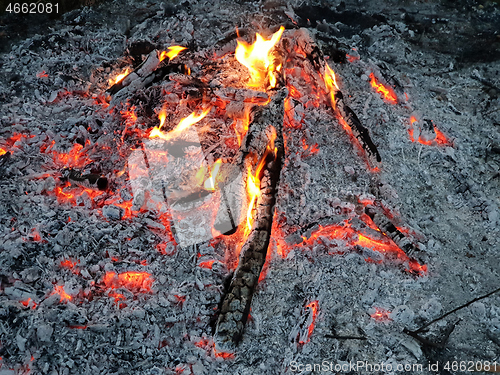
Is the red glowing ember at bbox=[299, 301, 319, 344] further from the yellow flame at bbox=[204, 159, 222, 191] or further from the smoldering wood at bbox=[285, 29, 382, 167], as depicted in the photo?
the smoldering wood at bbox=[285, 29, 382, 167]

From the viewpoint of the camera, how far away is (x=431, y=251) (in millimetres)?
5086

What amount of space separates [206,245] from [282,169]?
5.66 ft

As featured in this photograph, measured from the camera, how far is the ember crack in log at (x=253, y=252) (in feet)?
13.4

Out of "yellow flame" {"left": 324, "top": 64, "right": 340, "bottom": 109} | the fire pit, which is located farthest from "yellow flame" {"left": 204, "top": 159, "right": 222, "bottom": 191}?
"yellow flame" {"left": 324, "top": 64, "right": 340, "bottom": 109}

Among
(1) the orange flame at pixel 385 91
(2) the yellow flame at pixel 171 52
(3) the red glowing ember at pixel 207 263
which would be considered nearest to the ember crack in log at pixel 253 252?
(3) the red glowing ember at pixel 207 263

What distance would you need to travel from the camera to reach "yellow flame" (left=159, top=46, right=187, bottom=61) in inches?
293

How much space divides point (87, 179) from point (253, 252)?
2.62m

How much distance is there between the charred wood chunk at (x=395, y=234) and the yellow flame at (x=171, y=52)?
488 cm

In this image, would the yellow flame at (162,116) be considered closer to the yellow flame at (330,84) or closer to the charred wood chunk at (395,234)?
the yellow flame at (330,84)

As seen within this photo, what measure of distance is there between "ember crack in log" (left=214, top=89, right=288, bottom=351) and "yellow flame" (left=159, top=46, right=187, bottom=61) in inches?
106

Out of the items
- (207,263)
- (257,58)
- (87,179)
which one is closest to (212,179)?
(207,263)

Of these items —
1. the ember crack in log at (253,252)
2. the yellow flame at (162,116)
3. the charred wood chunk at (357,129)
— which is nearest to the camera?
the ember crack in log at (253,252)

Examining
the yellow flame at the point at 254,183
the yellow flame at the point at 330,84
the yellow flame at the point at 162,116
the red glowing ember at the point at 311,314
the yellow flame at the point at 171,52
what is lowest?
the red glowing ember at the point at 311,314

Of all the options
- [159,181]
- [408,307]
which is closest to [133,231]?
[159,181]
